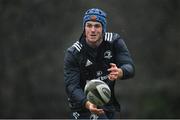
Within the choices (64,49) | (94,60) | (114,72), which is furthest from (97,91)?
(64,49)

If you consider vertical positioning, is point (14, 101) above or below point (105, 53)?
below

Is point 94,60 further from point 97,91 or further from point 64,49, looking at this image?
point 64,49

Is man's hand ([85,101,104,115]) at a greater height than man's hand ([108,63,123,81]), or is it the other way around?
man's hand ([108,63,123,81])

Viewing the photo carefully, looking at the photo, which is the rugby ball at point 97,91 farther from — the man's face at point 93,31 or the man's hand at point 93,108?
the man's face at point 93,31

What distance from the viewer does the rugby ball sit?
10.9 meters

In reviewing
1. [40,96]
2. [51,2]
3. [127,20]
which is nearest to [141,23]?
[127,20]

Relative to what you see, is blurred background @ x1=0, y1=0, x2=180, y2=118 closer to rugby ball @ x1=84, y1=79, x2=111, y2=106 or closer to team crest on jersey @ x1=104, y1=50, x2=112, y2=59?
team crest on jersey @ x1=104, y1=50, x2=112, y2=59

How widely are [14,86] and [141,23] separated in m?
5.93

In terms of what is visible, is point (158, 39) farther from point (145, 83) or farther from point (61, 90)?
point (61, 90)

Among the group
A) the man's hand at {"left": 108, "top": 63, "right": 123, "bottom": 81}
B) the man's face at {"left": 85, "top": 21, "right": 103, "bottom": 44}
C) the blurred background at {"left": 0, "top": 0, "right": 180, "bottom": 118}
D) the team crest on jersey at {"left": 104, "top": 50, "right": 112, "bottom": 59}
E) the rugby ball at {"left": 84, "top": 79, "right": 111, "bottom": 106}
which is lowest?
the blurred background at {"left": 0, "top": 0, "right": 180, "bottom": 118}

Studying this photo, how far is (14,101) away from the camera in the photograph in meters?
31.8

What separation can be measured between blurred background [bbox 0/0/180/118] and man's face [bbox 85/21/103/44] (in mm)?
15440

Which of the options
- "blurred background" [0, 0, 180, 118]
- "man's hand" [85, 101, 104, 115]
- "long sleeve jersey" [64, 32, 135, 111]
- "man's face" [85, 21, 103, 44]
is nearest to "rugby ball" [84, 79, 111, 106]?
"man's hand" [85, 101, 104, 115]

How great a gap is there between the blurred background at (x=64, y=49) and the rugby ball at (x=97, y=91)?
1609 cm
